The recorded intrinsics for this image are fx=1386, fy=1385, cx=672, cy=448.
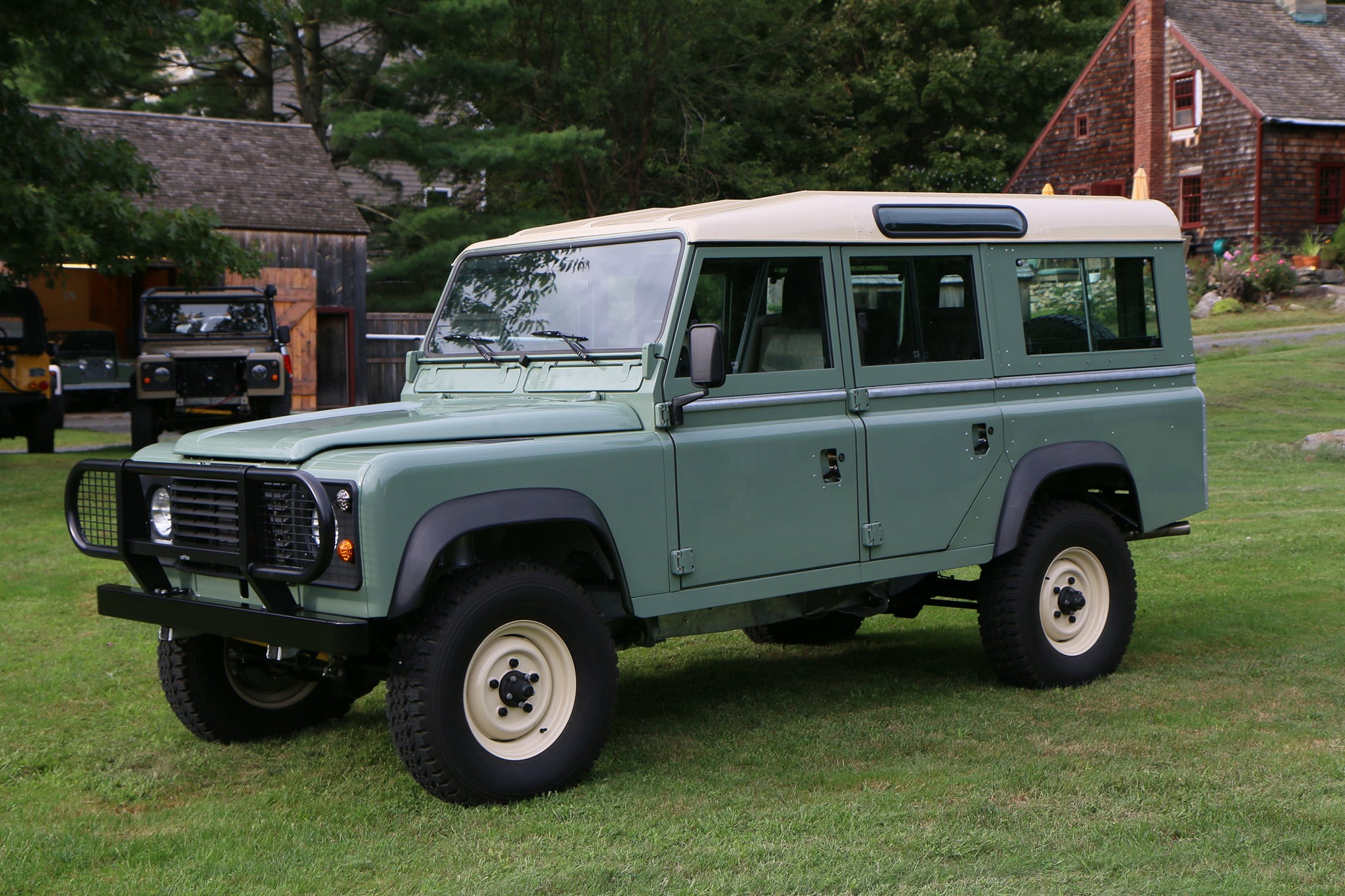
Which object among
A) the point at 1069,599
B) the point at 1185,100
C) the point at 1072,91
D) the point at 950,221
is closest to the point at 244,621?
the point at 950,221

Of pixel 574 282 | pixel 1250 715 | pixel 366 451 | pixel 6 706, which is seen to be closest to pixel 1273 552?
pixel 1250 715

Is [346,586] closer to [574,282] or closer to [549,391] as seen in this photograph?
[549,391]

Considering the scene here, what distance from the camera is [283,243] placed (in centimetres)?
2359

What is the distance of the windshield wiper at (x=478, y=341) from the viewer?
591cm

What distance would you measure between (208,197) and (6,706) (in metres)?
18.5

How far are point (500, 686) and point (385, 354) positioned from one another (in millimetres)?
21418

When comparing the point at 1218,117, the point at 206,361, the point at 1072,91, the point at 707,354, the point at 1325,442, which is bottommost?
the point at 1325,442

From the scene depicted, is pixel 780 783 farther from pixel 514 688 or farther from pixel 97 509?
pixel 97 509

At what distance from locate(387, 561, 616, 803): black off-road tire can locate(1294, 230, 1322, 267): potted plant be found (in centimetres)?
3318

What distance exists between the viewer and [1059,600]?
6535 millimetres

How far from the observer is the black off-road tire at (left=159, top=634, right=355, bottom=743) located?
5594 mm

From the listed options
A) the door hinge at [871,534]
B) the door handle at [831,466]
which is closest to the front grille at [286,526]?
the door handle at [831,466]

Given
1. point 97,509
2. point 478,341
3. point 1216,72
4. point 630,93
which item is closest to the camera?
point 97,509

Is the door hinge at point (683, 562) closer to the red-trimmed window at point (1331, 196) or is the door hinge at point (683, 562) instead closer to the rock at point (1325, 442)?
the rock at point (1325, 442)
